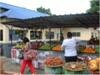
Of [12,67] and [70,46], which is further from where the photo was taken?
[12,67]

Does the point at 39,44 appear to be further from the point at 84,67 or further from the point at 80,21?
the point at 84,67

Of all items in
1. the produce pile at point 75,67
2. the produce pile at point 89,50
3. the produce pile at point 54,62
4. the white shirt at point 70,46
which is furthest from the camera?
the produce pile at point 89,50

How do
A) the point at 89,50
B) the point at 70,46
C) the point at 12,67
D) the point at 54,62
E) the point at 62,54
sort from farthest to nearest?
the point at 12,67 < the point at 62,54 < the point at 89,50 < the point at 70,46 < the point at 54,62

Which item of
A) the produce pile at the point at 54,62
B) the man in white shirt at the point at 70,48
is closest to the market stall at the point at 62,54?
the produce pile at the point at 54,62

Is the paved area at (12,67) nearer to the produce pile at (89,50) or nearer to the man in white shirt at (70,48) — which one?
the produce pile at (89,50)

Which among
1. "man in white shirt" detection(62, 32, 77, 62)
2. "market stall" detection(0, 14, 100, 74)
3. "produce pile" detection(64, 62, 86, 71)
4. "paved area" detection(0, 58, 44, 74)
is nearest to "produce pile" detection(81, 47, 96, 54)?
"market stall" detection(0, 14, 100, 74)

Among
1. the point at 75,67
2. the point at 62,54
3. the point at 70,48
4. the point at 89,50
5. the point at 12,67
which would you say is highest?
the point at 70,48

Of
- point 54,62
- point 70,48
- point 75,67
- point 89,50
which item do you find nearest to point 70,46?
point 70,48

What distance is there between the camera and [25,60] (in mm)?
13844

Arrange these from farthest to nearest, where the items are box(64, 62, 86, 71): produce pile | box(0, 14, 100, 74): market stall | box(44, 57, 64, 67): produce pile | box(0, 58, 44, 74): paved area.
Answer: box(0, 58, 44, 74): paved area < box(44, 57, 64, 67): produce pile < box(0, 14, 100, 74): market stall < box(64, 62, 86, 71): produce pile

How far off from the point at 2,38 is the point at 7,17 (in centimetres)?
218

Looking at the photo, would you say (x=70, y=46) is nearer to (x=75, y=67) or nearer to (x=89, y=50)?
(x=75, y=67)

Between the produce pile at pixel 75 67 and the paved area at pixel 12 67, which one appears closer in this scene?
the produce pile at pixel 75 67

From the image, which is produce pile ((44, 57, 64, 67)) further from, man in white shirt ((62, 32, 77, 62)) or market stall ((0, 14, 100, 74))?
man in white shirt ((62, 32, 77, 62))
